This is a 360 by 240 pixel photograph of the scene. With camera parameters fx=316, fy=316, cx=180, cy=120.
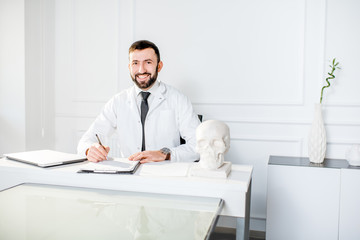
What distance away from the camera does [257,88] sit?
10.3ft

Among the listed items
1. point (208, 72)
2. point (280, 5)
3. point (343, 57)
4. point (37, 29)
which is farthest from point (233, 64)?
point (37, 29)

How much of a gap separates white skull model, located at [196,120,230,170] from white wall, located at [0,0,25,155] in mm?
2703

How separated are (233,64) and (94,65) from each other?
1.60m

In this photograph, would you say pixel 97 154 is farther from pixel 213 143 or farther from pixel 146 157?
pixel 213 143

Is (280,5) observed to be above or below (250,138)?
above

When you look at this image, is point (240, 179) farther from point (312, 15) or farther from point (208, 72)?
point (312, 15)

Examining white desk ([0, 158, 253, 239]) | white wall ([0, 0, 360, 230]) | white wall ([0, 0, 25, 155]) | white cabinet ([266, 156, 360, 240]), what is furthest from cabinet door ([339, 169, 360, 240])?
white wall ([0, 0, 25, 155])

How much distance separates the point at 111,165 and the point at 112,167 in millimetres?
65

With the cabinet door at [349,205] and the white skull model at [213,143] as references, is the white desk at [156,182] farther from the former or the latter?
the cabinet door at [349,205]

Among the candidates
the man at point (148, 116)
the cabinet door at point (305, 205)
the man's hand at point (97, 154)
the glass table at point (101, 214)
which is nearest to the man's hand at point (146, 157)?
the man's hand at point (97, 154)

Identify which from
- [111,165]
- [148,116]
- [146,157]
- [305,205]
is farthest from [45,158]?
[305,205]

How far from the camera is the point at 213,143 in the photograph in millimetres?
1527

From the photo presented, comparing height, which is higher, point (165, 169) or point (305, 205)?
point (165, 169)

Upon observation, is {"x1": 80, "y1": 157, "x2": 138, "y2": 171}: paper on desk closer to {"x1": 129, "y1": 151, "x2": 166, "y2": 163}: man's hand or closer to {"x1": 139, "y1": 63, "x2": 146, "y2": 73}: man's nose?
{"x1": 129, "y1": 151, "x2": 166, "y2": 163}: man's hand
